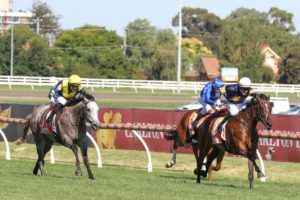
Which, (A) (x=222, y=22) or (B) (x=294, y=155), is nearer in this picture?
(B) (x=294, y=155)

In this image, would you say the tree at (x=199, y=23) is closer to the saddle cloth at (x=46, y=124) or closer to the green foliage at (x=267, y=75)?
the green foliage at (x=267, y=75)

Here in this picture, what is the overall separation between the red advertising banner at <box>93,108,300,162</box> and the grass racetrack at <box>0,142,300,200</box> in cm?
65

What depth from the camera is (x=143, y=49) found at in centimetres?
11381

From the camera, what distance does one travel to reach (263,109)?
563 inches

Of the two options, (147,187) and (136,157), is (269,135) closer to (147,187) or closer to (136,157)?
(147,187)

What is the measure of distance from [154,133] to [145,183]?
29.1 feet

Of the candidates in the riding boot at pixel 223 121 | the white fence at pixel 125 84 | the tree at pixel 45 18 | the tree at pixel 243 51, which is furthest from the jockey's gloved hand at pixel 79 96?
A: the tree at pixel 45 18

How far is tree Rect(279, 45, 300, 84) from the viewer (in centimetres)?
8975

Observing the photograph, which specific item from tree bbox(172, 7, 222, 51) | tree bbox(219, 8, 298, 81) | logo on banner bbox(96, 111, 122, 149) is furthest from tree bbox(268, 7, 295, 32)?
logo on banner bbox(96, 111, 122, 149)

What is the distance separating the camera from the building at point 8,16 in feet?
487

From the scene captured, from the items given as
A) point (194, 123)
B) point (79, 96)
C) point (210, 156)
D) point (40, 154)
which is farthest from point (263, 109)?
point (40, 154)

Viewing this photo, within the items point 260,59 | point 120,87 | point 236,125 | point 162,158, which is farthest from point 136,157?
point 260,59

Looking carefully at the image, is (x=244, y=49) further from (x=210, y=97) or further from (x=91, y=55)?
(x=210, y=97)

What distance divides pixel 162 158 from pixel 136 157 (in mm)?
748
